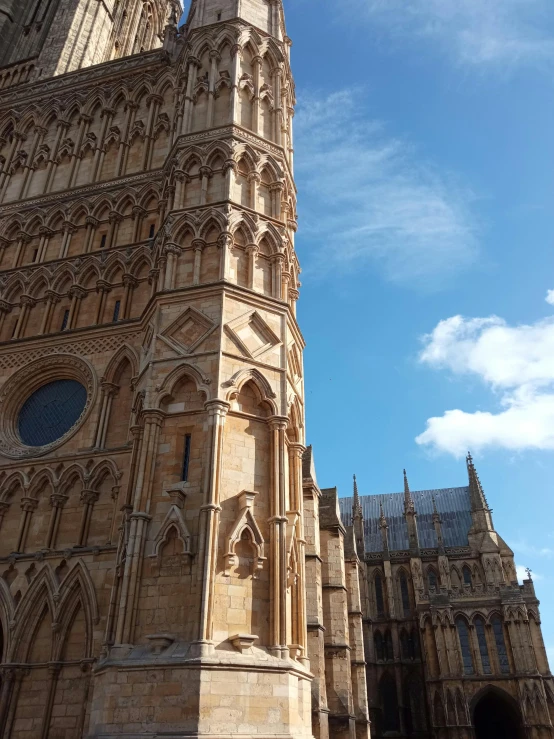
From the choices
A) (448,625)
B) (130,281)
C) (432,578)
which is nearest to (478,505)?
(432,578)

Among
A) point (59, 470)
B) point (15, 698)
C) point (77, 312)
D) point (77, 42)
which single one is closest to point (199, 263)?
point (77, 312)

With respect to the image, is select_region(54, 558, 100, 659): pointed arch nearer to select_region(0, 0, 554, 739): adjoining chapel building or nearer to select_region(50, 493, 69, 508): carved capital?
select_region(0, 0, 554, 739): adjoining chapel building

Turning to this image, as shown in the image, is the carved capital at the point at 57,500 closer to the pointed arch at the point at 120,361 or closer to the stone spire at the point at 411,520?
the pointed arch at the point at 120,361

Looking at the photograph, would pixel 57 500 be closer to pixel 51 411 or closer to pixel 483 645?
pixel 51 411

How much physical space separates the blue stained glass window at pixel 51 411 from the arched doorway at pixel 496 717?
38.9m

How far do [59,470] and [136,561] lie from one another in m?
4.92

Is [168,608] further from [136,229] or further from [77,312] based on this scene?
[136,229]

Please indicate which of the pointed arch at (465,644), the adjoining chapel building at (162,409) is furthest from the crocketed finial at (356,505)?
the adjoining chapel building at (162,409)

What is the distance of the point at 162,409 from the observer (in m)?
12.8

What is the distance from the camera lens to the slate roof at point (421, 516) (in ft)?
198

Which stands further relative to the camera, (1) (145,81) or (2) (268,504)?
(1) (145,81)

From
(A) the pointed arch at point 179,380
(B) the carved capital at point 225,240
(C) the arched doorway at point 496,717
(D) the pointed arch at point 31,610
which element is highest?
(B) the carved capital at point 225,240

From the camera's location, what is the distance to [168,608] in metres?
10.5

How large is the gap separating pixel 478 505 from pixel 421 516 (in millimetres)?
7439
